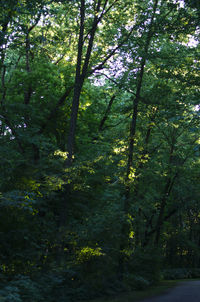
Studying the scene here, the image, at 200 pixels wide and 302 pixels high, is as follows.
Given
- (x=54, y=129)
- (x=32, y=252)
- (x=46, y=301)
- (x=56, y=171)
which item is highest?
(x=54, y=129)

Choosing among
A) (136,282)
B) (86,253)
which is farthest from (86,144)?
(86,253)

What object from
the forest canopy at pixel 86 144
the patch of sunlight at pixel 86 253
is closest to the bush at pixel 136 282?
the forest canopy at pixel 86 144

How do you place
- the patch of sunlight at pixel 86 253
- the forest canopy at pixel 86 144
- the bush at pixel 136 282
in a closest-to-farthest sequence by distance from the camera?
the forest canopy at pixel 86 144, the patch of sunlight at pixel 86 253, the bush at pixel 136 282

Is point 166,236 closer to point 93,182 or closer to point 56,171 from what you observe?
point 93,182

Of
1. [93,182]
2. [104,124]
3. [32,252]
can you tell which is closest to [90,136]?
[104,124]

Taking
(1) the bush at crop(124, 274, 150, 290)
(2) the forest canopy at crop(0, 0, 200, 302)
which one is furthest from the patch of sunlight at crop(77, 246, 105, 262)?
(1) the bush at crop(124, 274, 150, 290)

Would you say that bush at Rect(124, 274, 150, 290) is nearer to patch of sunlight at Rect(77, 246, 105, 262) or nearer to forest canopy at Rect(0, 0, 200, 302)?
forest canopy at Rect(0, 0, 200, 302)

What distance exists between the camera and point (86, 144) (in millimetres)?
17859

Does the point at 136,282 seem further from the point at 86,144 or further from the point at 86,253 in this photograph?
the point at 86,144

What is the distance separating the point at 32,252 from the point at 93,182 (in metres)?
6.27

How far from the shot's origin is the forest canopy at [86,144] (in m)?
9.70

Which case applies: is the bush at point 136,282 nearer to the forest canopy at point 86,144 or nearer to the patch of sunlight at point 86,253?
the forest canopy at point 86,144

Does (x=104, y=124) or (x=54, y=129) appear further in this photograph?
(x=104, y=124)

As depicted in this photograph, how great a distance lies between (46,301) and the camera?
8820mm
